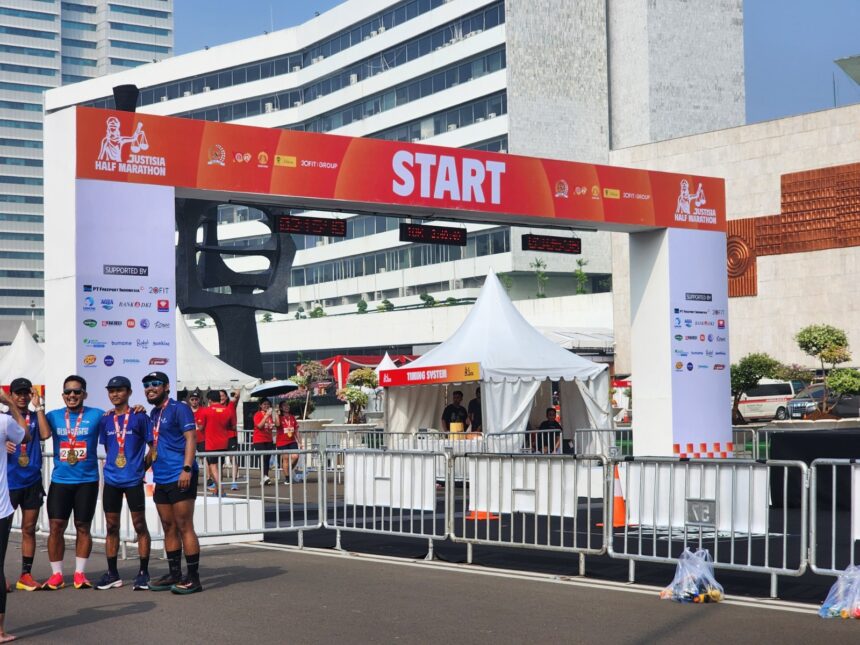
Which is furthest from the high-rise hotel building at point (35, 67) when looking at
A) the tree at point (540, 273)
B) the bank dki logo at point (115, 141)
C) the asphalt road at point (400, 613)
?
the asphalt road at point (400, 613)

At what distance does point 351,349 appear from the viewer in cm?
8475

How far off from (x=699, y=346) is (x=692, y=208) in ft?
7.53

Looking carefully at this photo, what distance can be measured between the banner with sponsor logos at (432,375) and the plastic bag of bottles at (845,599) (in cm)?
1379

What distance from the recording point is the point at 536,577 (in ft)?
36.7

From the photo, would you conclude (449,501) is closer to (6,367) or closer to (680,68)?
(6,367)

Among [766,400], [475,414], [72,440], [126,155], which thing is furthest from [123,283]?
[766,400]

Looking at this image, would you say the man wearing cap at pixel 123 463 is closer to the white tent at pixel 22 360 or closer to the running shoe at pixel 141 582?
the running shoe at pixel 141 582

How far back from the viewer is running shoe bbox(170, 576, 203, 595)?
402 inches

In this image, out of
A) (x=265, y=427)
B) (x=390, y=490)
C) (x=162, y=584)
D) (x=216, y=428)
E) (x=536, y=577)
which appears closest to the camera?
(x=162, y=584)

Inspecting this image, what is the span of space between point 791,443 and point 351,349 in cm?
6762

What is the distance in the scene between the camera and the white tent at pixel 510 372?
23.1m

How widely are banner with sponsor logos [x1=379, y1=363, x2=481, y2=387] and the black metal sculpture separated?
29.5 ft

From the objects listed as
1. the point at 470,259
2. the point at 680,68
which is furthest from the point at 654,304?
the point at 680,68

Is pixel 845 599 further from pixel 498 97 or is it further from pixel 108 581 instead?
pixel 498 97
